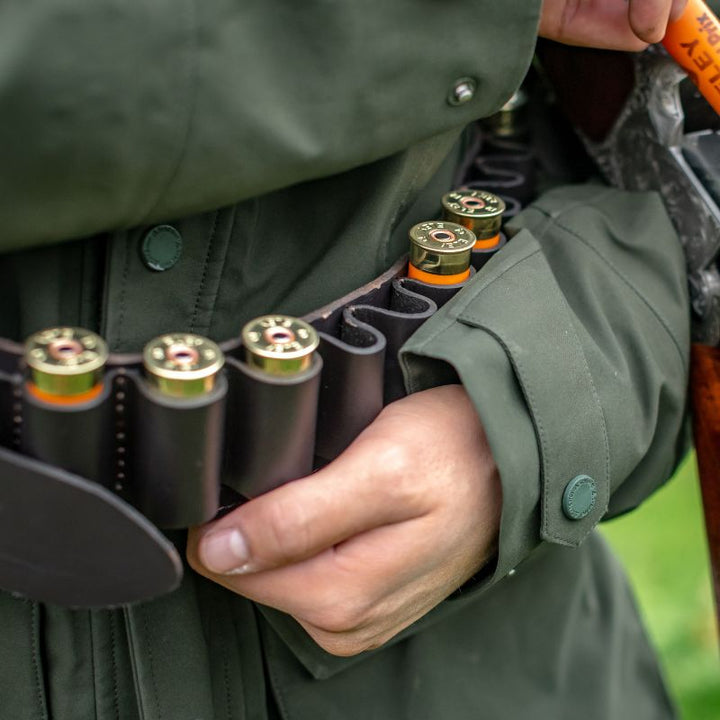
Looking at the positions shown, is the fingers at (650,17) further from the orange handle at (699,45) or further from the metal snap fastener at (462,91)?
the metal snap fastener at (462,91)

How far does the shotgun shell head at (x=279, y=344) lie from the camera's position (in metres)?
1.04

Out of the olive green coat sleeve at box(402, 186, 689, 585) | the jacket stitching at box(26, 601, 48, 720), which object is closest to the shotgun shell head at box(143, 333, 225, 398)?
the olive green coat sleeve at box(402, 186, 689, 585)

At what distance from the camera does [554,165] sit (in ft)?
5.59

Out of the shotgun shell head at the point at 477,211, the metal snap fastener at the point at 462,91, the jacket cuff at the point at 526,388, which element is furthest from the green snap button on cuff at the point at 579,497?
the metal snap fastener at the point at 462,91

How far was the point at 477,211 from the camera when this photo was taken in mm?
1336

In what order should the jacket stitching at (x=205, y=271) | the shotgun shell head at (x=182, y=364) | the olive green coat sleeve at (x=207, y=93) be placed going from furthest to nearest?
1. the jacket stitching at (x=205, y=271)
2. the shotgun shell head at (x=182, y=364)
3. the olive green coat sleeve at (x=207, y=93)

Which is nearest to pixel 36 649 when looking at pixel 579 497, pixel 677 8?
pixel 579 497

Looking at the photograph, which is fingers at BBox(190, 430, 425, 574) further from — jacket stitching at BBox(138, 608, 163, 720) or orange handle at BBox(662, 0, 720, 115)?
orange handle at BBox(662, 0, 720, 115)

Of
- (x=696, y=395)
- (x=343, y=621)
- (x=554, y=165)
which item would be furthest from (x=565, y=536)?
(x=554, y=165)

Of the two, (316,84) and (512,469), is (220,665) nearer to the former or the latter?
(512,469)

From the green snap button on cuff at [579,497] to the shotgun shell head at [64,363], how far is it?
546 millimetres

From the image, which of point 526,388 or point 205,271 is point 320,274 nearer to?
point 205,271

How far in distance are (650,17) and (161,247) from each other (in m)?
0.64

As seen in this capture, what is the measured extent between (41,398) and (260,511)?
0.24 metres
